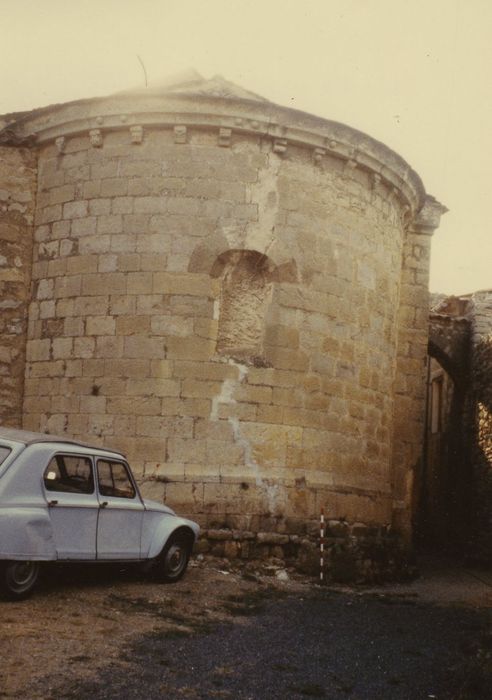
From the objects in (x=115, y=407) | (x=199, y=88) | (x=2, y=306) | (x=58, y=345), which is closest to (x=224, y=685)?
(x=115, y=407)

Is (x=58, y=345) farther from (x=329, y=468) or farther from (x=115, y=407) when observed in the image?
(x=329, y=468)

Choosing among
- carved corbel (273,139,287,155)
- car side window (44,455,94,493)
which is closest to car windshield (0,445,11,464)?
car side window (44,455,94,493)

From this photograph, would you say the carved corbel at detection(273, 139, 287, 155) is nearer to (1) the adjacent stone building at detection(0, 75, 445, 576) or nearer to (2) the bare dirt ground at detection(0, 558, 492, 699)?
(1) the adjacent stone building at detection(0, 75, 445, 576)

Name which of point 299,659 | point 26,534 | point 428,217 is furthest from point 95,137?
point 299,659

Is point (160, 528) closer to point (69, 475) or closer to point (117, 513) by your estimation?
point (117, 513)

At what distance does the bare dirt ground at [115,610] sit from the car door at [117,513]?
15.1 inches

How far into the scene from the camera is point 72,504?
7.15 meters

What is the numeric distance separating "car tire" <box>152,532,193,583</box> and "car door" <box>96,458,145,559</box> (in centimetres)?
48

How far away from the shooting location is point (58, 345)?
1109cm

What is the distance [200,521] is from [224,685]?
5151 mm

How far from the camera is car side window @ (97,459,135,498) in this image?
7703 millimetres

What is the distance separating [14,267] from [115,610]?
6.21 meters

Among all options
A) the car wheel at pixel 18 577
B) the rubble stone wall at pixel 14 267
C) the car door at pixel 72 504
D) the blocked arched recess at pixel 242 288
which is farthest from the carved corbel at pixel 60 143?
the car wheel at pixel 18 577

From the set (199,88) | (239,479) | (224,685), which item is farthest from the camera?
(199,88)
